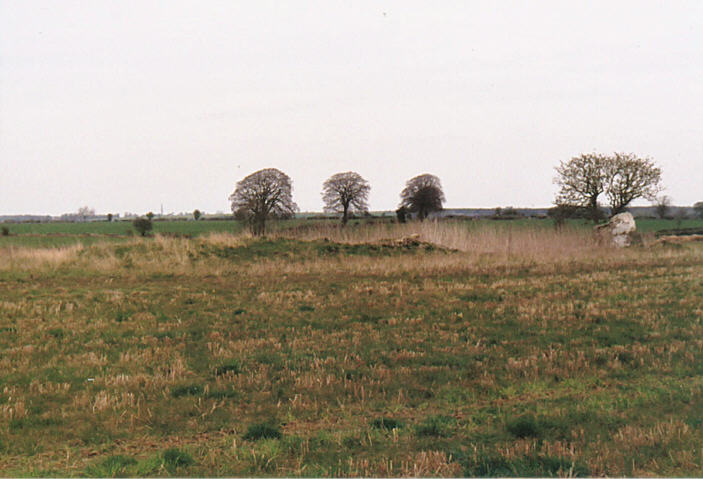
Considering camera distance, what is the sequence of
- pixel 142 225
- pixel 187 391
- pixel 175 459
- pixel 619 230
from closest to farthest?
pixel 175 459, pixel 187 391, pixel 619 230, pixel 142 225

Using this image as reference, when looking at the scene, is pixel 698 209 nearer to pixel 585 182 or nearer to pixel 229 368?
pixel 585 182

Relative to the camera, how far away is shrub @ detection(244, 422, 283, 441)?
4844 millimetres

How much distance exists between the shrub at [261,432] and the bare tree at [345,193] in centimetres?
4976

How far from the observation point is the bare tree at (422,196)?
191 ft

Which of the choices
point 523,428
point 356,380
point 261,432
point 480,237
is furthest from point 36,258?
point 480,237

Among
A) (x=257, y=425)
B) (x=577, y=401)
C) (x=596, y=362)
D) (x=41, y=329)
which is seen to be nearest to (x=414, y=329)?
(x=596, y=362)

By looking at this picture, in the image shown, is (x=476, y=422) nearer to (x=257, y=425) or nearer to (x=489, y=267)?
(x=257, y=425)

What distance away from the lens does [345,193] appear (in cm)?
5503

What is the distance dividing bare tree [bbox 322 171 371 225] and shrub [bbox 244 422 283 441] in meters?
49.8

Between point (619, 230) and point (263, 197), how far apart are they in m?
30.3

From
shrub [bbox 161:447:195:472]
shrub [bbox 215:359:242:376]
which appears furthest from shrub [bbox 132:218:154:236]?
shrub [bbox 161:447:195:472]

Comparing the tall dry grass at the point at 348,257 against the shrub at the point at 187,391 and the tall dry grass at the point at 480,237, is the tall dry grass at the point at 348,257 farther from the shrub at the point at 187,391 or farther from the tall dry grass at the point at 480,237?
the shrub at the point at 187,391

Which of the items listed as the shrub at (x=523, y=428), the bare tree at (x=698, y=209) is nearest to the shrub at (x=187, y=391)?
the shrub at (x=523, y=428)

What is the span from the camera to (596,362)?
7.18 metres
